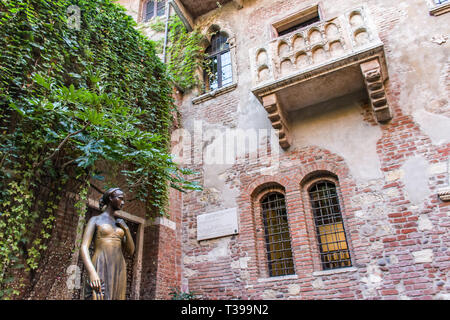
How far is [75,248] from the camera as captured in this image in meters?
5.89

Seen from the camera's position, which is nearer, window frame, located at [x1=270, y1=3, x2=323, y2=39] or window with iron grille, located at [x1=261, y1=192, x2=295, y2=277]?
window with iron grille, located at [x1=261, y1=192, x2=295, y2=277]

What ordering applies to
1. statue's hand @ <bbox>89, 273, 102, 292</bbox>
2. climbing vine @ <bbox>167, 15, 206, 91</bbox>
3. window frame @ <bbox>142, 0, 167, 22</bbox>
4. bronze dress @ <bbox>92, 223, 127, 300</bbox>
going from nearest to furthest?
statue's hand @ <bbox>89, 273, 102, 292</bbox> → bronze dress @ <bbox>92, 223, 127, 300</bbox> → climbing vine @ <bbox>167, 15, 206, 91</bbox> → window frame @ <bbox>142, 0, 167, 22</bbox>

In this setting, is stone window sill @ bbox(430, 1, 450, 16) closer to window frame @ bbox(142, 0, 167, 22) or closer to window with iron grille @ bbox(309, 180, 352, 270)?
window with iron grille @ bbox(309, 180, 352, 270)

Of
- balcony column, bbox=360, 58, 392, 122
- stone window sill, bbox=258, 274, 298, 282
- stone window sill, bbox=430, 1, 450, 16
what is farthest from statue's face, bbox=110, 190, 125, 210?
stone window sill, bbox=430, 1, 450, 16

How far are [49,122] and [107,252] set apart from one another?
233 cm

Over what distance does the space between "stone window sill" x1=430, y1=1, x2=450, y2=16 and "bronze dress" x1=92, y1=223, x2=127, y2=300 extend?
7.18m

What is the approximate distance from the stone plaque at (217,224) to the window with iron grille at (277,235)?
0.67m

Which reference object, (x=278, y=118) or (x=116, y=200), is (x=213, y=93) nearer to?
(x=278, y=118)

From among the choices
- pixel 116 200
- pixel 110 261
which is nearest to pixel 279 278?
pixel 110 261

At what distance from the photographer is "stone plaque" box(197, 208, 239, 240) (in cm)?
733

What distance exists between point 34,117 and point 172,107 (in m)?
4.15

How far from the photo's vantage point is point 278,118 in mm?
7113

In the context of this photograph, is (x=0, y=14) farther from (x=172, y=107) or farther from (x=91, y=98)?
(x=172, y=107)

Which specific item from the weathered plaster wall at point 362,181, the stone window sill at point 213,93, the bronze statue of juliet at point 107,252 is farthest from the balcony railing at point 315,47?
the bronze statue of juliet at point 107,252
